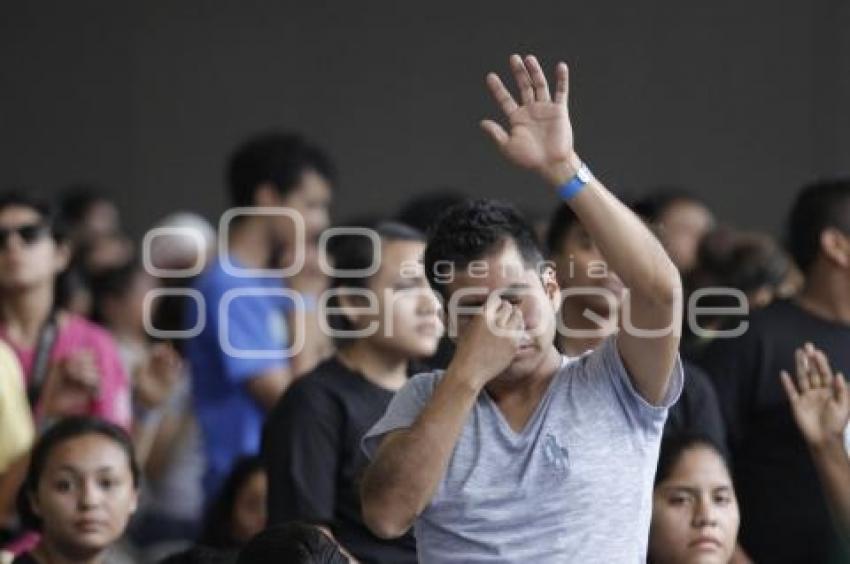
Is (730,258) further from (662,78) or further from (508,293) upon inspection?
(508,293)

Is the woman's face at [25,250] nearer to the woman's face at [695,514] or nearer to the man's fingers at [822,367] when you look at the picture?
the woman's face at [695,514]

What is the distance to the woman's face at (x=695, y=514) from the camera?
5531mm

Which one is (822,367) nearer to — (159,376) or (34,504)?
(34,504)

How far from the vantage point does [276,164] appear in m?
7.74

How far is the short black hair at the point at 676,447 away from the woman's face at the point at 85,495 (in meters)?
1.37

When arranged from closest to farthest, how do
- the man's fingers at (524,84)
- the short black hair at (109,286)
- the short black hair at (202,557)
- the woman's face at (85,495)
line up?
the man's fingers at (524,84) → the short black hair at (202,557) → the woman's face at (85,495) → the short black hair at (109,286)

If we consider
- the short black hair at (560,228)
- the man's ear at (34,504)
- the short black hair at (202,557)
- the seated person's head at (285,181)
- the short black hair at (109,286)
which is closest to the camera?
the short black hair at (202,557)

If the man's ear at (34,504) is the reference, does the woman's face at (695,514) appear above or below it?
below

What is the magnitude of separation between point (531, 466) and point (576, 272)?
1.79m

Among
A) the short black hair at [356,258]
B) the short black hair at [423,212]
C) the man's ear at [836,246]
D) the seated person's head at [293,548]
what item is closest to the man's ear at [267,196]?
the short black hair at [423,212]

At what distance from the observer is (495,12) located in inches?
428

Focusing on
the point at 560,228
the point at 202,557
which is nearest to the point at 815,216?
the point at 560,228

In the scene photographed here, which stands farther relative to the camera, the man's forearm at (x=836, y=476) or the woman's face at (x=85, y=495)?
the woman's face at (x=85, y=495)

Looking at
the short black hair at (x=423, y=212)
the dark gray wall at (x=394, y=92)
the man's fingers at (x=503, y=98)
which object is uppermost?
the dark gray wall at (x=394, y=92)
